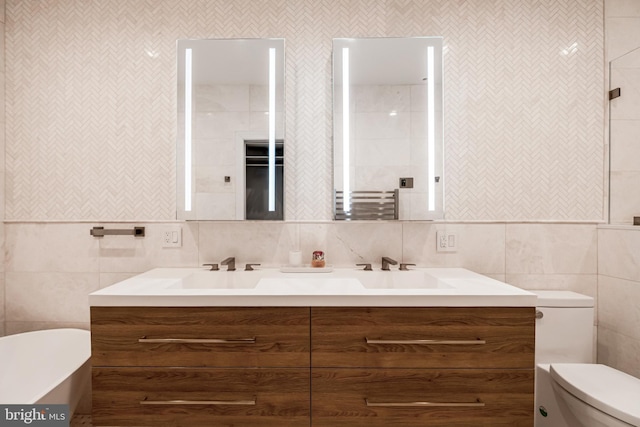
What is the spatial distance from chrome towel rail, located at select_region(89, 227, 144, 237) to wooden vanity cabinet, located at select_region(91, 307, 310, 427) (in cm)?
66

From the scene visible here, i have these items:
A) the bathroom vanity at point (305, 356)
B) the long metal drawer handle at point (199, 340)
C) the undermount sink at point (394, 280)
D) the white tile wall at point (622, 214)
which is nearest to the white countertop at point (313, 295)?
the bathroom vanity at point (305, 356)

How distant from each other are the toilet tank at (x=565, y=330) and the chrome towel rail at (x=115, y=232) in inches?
78.2

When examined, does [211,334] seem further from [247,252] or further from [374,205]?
[374,205]

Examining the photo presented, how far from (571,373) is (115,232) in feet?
7.21

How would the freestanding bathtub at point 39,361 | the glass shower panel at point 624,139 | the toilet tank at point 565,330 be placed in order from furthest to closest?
the glass shower panel at point 624,139 < the toilet tank at point 565,330 < the freestanding bathtub at point 39,361

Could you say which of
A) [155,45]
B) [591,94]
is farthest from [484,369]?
[155,45]

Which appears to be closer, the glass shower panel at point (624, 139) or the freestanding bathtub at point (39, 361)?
the freestanding bathtub at point (39, 361)

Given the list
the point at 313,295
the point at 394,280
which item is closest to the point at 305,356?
the point at 313,295

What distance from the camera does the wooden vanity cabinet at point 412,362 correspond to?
1245mm

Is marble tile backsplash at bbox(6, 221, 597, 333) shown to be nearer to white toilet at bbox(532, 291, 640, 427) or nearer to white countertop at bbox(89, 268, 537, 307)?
white toilet at bbox(532, 291, 640, 427)

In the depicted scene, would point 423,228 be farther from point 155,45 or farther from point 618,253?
point 155,45

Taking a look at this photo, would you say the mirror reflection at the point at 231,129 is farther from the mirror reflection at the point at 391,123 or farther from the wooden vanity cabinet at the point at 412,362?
the wooden vanity cabinet at the point at 412,362

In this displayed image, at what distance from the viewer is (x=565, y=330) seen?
1653 millimetres

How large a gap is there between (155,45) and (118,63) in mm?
215
